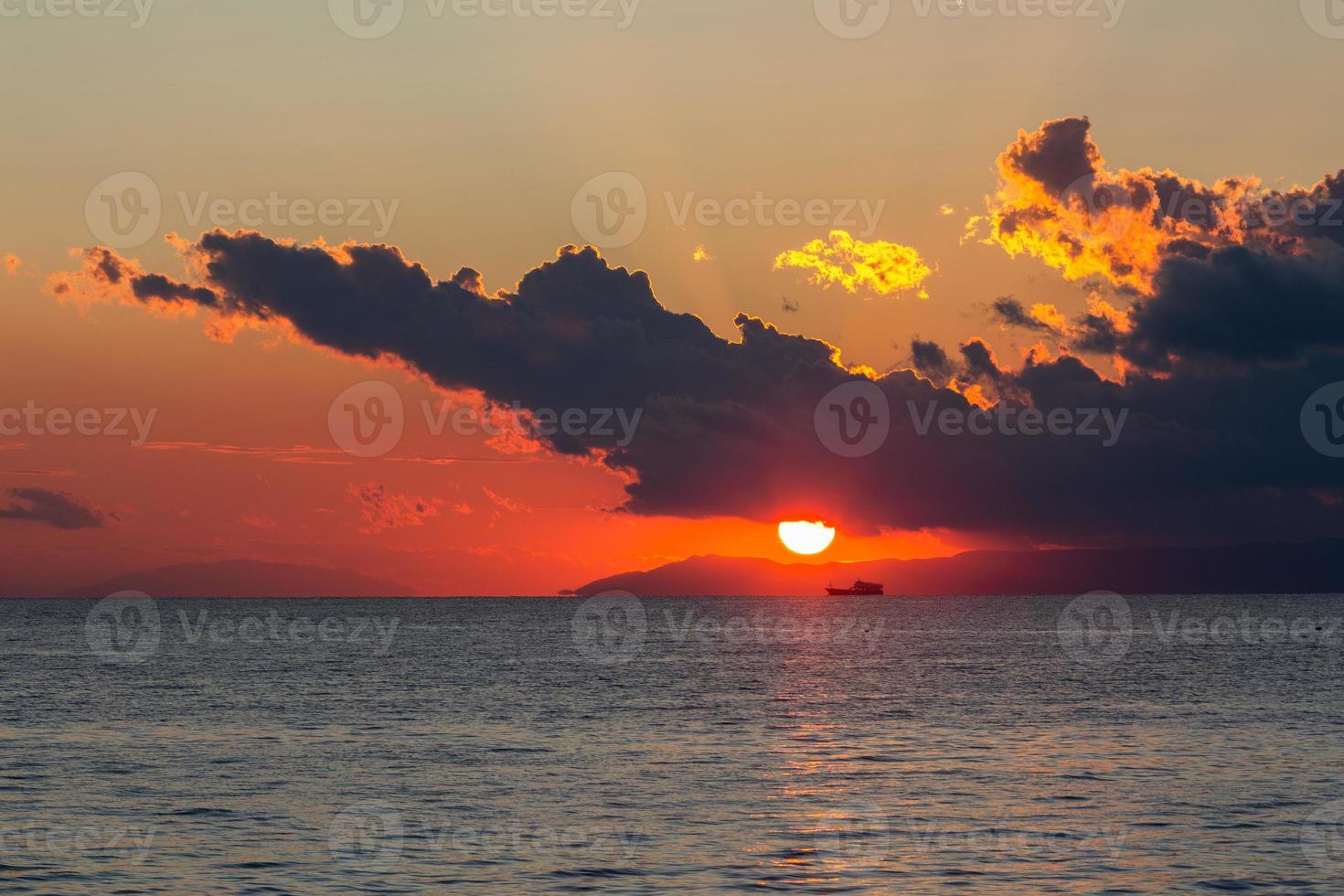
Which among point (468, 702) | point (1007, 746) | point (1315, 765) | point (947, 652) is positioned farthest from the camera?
point (947, 652)

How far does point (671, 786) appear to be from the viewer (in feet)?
190

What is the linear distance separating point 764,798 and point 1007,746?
21280 mm

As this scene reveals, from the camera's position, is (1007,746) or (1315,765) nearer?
(1315,765)

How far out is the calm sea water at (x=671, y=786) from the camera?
42.7 m

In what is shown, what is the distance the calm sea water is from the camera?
42688 mm

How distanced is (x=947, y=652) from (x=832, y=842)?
12775 centimetres

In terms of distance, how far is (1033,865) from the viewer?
43.1 metres

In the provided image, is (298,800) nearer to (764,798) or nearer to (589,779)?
(589,779)

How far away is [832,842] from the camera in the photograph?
46.7m

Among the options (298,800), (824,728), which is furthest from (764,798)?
(824,728)

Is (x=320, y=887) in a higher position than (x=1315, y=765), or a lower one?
lower

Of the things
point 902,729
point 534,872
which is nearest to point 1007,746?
point 902,729

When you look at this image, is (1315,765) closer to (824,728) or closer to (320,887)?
(824,728)

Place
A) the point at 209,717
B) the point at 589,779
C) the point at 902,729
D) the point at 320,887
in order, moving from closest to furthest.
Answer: the point at 320,887 < the point at 589,779 < the point at 902,729 < the point at 209,717
